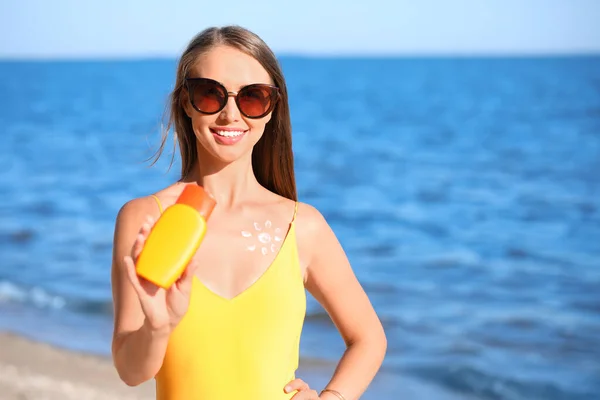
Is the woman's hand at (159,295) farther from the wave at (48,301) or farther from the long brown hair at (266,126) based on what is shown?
the wave at (48,301)

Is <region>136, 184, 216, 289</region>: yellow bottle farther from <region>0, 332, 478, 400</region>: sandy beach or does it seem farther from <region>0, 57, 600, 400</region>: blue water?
<region>0, 332, 478, 400</region>: sandy beach

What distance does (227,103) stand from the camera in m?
2.27

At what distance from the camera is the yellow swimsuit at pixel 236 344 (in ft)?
7.23

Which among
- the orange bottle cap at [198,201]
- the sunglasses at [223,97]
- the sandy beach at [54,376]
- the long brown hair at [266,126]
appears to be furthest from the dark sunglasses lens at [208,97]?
the sandy beach at [54,376]

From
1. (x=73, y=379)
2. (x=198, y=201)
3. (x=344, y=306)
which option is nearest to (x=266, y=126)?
(x=344, y=306)

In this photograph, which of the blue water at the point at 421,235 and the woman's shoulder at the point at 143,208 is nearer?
the woman's shoulder at the point at 143,208

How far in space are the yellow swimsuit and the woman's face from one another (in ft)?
0.96

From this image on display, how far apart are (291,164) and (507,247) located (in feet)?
32.2

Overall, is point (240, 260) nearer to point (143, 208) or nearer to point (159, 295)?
point (143, 208)

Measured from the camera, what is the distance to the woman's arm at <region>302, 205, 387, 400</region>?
2.43 m

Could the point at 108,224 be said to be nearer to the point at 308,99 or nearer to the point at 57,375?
the point at 57,375

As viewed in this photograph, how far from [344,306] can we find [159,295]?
735mm

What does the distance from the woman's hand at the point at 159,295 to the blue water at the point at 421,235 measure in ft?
3.67

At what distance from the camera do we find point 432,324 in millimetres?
8180
